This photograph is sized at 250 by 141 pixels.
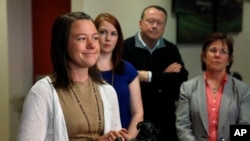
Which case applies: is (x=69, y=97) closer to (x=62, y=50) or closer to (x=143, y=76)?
(x=62, y=50)

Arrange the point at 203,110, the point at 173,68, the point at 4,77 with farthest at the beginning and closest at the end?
the point at 4,77
the point at 173,68
the point at 203,110

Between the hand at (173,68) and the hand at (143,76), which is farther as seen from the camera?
the hand at (173,68)

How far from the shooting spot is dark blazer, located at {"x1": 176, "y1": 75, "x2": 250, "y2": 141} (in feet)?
7.08

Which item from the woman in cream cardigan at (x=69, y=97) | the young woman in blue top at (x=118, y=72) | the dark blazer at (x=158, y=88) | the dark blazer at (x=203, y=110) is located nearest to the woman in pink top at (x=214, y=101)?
the dark blazer at (x=203, y=110)

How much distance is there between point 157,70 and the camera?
8.42 feet

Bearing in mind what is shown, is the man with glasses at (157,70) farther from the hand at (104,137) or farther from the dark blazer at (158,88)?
the hand at (104,137)

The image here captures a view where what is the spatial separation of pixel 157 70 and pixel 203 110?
520mm

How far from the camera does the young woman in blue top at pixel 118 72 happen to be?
2029 millimetres

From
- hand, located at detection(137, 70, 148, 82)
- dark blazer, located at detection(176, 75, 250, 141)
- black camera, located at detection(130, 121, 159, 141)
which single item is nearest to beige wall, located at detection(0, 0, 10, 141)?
hand, located at detection(137, 70, 148, 82)

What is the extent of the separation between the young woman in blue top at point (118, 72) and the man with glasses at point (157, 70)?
1.12 feet

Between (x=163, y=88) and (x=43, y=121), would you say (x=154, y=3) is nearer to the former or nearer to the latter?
(x=163, y=88)

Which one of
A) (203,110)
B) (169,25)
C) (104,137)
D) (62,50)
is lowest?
(203,110)

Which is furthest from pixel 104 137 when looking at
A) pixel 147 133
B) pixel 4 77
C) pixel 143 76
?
pixel 4 77

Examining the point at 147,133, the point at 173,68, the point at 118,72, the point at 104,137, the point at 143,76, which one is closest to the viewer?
the point at 147,133
